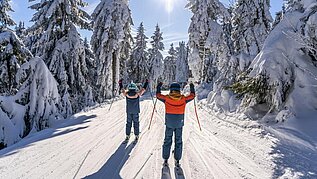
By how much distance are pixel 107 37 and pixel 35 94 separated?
611 inches

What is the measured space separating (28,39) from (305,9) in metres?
21.4

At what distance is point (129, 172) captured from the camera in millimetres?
5230

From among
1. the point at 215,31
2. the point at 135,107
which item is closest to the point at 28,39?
the point at 215,31

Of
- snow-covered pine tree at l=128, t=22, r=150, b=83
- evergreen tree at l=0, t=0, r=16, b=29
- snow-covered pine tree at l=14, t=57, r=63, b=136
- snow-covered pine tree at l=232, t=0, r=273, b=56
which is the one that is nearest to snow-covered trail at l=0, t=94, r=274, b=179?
snow-covered pine tree at l=14, t=57, r=63, b=136

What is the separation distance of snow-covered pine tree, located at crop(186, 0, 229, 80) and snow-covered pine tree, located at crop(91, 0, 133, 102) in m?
6.83

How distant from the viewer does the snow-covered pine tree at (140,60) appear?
46.7 meters

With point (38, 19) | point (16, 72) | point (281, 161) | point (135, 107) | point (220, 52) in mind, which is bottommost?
point (281, 161)

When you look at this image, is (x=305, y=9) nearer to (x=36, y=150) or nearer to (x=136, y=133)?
(x=136, y=133)

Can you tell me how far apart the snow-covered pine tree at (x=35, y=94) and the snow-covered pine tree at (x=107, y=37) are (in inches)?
586

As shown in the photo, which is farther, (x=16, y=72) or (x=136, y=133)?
(x=16, y=72)

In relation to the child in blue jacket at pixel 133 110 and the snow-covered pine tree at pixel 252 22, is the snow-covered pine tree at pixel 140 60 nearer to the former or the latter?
the snow-covered pine tree at pixel 252 22

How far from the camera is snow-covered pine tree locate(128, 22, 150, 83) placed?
153 feet

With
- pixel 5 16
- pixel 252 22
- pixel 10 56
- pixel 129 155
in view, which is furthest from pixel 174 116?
pixel 252 22

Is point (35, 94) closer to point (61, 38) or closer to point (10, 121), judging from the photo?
point (10, 121)
